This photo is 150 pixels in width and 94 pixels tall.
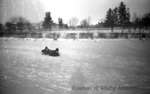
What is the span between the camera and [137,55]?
1.70m

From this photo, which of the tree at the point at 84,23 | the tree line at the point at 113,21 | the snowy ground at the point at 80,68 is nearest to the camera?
the snowy ground at the point at 80,68

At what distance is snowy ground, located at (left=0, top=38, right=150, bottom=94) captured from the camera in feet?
5.25

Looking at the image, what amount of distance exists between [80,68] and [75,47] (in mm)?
346

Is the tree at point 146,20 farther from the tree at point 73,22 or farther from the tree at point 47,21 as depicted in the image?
the tree at point 47,21

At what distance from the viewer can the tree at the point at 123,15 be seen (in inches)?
68.7

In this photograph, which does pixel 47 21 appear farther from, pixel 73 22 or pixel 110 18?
pixel 110 18

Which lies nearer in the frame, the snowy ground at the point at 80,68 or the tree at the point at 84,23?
the snowy ground at the point at 80,68

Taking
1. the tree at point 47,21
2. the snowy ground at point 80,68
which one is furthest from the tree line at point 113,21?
the snowy ground at point 80,68

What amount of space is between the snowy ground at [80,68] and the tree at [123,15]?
0.81ft

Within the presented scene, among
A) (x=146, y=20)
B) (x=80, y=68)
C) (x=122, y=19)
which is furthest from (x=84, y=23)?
(x=146, y=20)

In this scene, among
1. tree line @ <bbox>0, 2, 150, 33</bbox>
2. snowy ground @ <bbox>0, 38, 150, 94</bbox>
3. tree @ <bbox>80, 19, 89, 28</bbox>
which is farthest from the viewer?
tree @ <bbox>80, 19, 89, 28</bbox>

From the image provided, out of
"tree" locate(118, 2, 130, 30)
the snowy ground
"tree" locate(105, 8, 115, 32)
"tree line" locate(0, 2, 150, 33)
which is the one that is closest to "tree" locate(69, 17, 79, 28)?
"tree line" locate(0, 2, 150, 33)

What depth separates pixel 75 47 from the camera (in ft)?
6.34

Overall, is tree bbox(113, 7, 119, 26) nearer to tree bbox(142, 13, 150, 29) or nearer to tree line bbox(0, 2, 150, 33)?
tree line bbox(0, 2, 150, 33)
